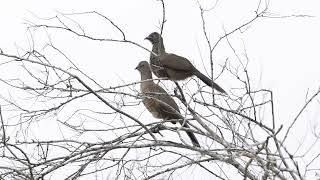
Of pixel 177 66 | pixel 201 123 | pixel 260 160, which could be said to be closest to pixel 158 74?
pixel 177 66

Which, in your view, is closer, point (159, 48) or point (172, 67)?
point (172, 67)

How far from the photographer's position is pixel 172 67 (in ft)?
20.5

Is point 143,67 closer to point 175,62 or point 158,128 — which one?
point 175,62

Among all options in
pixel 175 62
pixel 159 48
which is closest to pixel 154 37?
pixel 159 48

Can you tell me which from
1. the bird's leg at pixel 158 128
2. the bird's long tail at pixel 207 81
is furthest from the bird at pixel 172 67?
the bird's leg at pixel 158 128

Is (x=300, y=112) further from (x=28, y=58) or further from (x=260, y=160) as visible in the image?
(x=28, y=58)

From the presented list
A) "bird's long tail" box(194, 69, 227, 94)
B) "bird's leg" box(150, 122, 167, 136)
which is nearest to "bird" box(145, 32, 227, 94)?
"bird's long tail" box(194, 69, 227, 94)

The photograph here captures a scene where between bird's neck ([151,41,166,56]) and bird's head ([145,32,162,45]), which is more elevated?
bird's head ([145,32,162,45])

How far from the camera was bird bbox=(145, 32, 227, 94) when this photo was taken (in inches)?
246

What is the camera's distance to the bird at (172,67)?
246 inches

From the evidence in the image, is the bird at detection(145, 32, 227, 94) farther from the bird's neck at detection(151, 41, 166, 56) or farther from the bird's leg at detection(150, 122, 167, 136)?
the bird's leg at detection(150, 122, 167, 136)

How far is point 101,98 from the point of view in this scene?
5.24 m

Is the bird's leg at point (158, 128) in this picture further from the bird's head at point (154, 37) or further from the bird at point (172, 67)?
the bird's head at point (154, 37)

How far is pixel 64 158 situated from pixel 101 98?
69 centimetres
